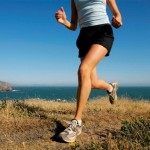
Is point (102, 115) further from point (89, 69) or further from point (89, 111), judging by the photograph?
point (89, 69)

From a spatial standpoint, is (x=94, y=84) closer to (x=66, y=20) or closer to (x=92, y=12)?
(x=66, y=20)

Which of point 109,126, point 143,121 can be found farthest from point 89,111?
point 143,121

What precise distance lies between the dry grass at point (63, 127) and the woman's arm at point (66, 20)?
1755 millimetres

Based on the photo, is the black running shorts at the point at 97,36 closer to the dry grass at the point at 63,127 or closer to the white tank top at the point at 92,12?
the white tank top at the point at 92,12

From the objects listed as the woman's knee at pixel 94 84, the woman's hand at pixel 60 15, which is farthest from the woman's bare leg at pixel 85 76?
the woman's knee at pixel 94 84

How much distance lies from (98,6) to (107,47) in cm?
70

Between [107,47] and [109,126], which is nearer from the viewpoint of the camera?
[107,47]

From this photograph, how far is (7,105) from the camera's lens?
8.05m

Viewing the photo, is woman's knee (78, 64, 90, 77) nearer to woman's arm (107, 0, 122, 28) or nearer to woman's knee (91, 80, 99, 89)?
woman's arm (107, 0, 122, 28)

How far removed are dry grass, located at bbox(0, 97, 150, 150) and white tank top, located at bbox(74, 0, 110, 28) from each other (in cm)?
178

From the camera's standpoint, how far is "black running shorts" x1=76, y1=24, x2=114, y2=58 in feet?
20.3

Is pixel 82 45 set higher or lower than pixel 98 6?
lower

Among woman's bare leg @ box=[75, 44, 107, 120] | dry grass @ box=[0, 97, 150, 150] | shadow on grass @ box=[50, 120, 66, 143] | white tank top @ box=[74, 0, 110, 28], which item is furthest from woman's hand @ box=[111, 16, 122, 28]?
shadow on grass @ box=[50, 120, 66, 143]

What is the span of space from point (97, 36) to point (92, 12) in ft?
1.34
